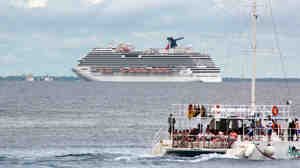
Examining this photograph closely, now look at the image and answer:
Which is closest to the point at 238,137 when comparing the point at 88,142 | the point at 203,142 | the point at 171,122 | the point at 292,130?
the point at 203,142

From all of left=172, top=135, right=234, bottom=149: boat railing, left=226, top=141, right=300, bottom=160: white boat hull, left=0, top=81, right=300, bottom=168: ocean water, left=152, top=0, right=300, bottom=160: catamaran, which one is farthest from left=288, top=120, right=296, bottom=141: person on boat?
left=172, top=135, right=234, bottom=149: boat railing

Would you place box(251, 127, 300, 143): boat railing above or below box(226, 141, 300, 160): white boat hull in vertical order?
above

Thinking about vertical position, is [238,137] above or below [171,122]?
below

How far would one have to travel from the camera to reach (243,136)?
36.8 metres

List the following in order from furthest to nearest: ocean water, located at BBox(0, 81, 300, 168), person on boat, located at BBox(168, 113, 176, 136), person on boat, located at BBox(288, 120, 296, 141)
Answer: person on boat, located at BBox(288, 120, 296, 141) → person on boat, located at BBox(168, 113, 176, 136) → ocean water, located at BBox(0, 81, 300, 168)

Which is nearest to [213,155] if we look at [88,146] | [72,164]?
[72,164]

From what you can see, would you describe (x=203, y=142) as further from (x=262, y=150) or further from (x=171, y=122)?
(x=262, y=150)

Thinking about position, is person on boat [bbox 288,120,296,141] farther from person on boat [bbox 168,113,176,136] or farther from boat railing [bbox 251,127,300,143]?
person on boat [bbox 168,113,176,136]

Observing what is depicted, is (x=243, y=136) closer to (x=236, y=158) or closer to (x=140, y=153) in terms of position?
(x=236, y=158)

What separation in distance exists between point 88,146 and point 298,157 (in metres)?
13.5

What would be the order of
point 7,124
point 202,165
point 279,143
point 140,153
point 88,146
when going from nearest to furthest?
1. point 202,165
2. point 279,143
3. point 140,153
4. point 88,146
5. point 7,124

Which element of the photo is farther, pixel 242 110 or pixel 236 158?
pixel 242 110

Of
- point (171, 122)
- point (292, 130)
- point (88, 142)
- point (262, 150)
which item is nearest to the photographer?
point (262, 150)

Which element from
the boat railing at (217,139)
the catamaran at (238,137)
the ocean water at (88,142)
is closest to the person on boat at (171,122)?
the catamaran at (238,137)
